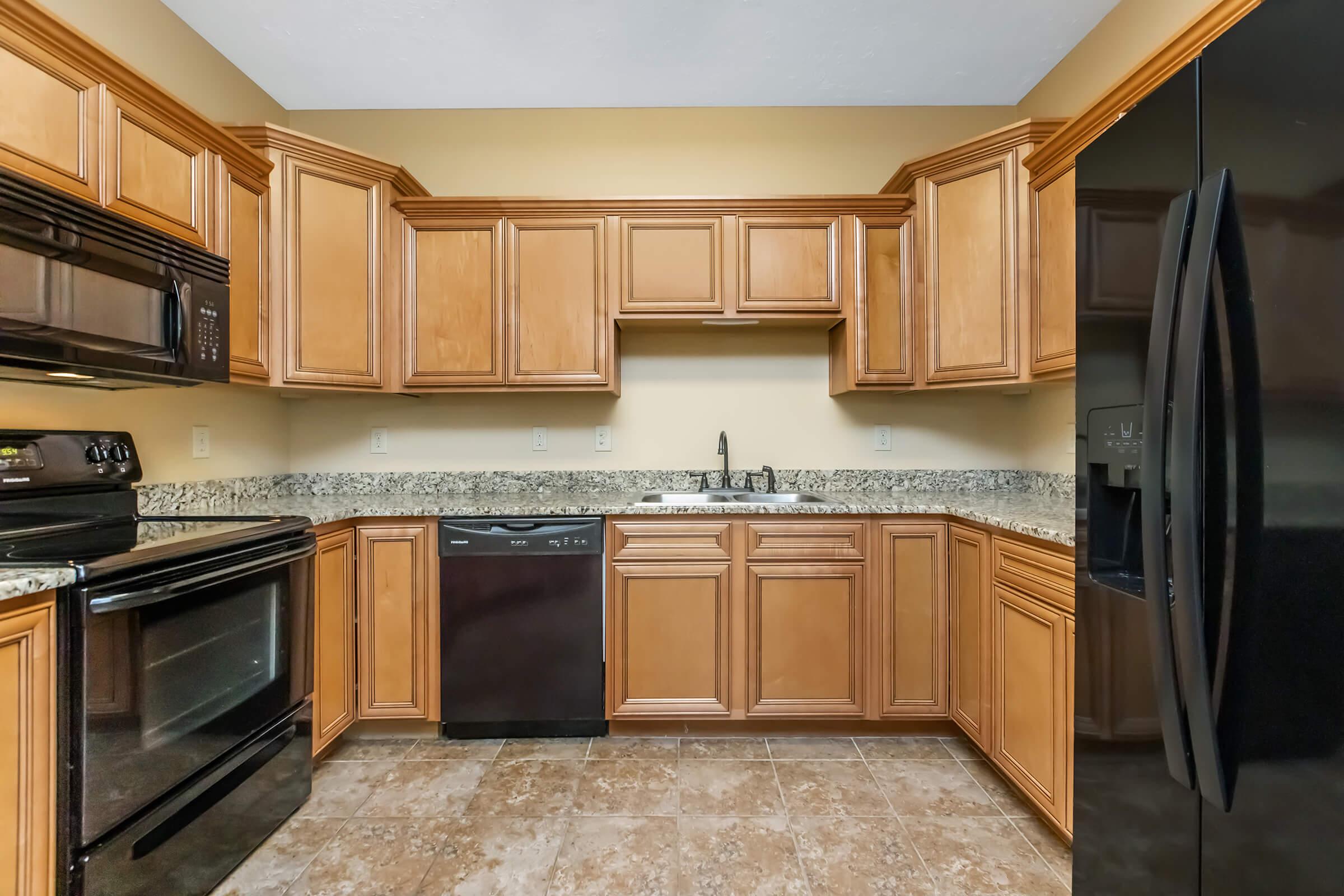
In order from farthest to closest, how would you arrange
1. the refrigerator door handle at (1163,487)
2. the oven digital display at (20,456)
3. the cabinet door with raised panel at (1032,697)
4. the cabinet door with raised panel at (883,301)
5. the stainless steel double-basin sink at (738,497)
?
the stainless steel double-basin sink at (738,497), the cabinet door with raised panel at (883,301), the cabinet door with raised panel at (1032,697), the oven digital display at (20,456), the refrigerator door handle at (1163,487)

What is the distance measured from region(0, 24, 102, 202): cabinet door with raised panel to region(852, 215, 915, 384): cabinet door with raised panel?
2480mm

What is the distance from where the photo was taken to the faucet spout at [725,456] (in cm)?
265

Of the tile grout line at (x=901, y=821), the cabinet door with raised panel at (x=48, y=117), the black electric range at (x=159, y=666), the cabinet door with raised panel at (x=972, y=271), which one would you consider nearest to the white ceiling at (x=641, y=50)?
the cabinet door with raised panel at (x=972, y=271)

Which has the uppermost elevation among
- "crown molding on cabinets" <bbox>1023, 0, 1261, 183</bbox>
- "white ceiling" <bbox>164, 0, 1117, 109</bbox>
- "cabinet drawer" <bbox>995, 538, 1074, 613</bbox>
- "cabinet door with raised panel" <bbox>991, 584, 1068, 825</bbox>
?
"white ceiling" <bbox>164, 0, 1117, 109</bbox>

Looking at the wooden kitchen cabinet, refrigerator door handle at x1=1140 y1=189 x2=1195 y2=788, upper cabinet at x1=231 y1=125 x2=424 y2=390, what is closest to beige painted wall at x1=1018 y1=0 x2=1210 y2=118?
refrigerator door handle at x1=1140 y1=189 x2=1195 y2=788

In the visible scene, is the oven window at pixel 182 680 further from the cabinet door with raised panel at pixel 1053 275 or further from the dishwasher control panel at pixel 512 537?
the cabinet door with raised panel at pixel 1053 275

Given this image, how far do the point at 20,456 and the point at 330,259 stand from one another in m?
1.13

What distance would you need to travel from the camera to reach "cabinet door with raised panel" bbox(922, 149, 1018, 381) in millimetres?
2104

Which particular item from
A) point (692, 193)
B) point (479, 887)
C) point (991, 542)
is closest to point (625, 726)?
point (479, 887)

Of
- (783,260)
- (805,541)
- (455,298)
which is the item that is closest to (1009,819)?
(805,541)

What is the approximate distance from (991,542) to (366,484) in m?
2.67

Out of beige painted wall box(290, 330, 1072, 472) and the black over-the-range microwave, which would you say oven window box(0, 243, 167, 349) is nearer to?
the black over-the-range microwave

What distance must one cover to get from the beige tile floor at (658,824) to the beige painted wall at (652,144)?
248 cm

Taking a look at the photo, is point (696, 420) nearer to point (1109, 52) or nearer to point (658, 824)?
point (658, 824)
